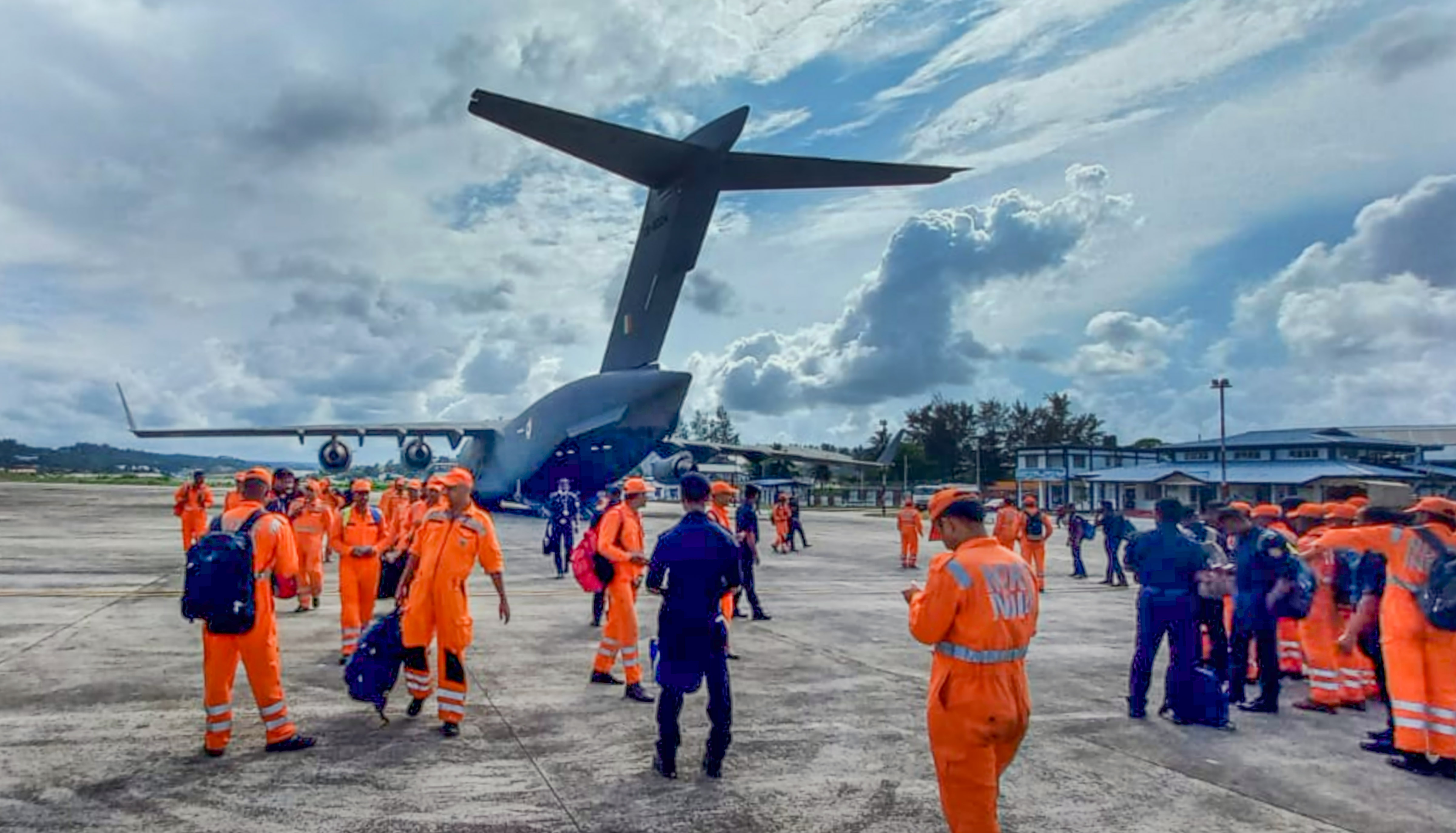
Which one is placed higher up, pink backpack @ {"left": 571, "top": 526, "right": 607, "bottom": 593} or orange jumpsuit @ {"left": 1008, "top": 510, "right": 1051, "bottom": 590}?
pink backpack @ {"left": 571, "top": 526, "right": 607, "bottom": 593}

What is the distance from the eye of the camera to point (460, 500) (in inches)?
248

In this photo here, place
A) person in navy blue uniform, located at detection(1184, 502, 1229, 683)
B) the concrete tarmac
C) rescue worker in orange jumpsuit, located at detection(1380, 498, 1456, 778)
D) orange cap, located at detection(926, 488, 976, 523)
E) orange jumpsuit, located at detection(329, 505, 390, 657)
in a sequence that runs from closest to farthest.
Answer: orange cap, located at detection(926, 488, 976, 523), the concrete tarmac, rescue worker in orange jumpsuit, located at detection(1380, 498, 1456, 778), person in navy blue uniform, located at detection(1184, 502, 1229, 683), orange jumpsuit, located at detection(329, 505, 390, 657)

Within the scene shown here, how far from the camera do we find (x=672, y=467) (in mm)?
36438

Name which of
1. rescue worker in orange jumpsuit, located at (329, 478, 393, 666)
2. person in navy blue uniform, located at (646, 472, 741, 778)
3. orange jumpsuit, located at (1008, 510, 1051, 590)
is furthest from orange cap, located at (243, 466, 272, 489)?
orange jumpsuit, located at (1008, 510, 1051, 590)

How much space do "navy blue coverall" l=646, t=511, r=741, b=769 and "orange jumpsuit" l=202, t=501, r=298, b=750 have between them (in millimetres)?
2470

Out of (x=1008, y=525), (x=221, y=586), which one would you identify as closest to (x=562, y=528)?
(x=1008, y=525)

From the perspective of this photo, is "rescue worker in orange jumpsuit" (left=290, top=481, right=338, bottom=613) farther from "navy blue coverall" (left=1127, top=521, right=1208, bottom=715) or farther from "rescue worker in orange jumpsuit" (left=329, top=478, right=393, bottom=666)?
"navy blue coverall" (left=1127, top=521, right=1208, bottom=715)

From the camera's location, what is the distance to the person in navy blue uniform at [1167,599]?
21.6 ft

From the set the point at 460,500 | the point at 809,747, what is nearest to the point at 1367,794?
the point at 809,747

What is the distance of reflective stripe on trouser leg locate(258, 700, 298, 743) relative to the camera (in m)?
5.59

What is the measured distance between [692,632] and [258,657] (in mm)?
2776

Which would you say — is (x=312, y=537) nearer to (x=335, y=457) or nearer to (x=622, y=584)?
(x=622, y=584)

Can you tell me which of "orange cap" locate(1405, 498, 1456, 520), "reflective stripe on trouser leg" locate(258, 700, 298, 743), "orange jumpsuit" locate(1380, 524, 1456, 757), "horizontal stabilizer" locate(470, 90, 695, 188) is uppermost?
"horizontal stabilizer" locate(470, 90, 695, 188)

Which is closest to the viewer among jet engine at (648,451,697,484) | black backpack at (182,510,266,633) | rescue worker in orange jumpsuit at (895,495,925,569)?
black backpack at (182,510,266,633)
